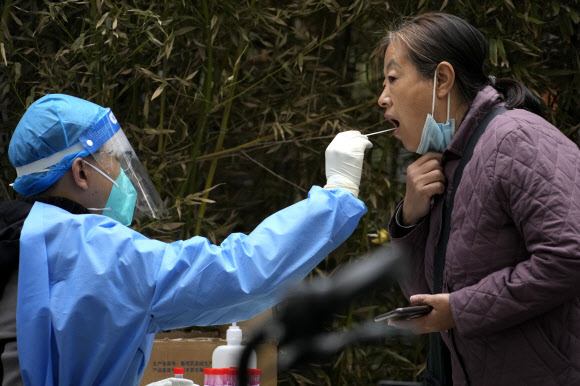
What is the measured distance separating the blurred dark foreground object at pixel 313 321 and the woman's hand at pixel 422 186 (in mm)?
986

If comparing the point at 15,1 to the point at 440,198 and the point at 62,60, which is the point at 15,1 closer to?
the point at 62,60

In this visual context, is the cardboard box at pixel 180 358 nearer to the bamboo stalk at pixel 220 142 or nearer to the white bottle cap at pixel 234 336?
the white bottle cap at pixel 234 336

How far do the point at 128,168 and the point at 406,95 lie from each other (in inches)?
29.7

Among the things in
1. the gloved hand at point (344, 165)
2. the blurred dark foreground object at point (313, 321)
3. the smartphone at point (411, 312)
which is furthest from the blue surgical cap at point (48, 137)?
the blurred dark foreground object at point (313, 321)

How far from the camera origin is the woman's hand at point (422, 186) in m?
1.83

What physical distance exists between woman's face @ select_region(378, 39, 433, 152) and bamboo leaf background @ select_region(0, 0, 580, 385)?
140 cm

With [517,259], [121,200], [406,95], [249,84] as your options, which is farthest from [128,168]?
[249,84]

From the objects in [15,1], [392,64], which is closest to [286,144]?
[15,1]

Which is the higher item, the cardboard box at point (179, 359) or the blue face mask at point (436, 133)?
the blue face mask at point (436, 133)

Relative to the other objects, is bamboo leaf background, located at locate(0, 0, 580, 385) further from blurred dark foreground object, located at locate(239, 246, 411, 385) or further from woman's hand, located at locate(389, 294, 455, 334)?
blurred dark foreground object, located at locate(239, 246, 411, 385)

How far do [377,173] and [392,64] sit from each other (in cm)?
175

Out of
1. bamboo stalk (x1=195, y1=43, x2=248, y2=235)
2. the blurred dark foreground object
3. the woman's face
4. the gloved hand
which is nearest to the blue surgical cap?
the gloved hand

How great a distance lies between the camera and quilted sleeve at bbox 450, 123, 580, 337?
151cm

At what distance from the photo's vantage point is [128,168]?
2.08 meters
